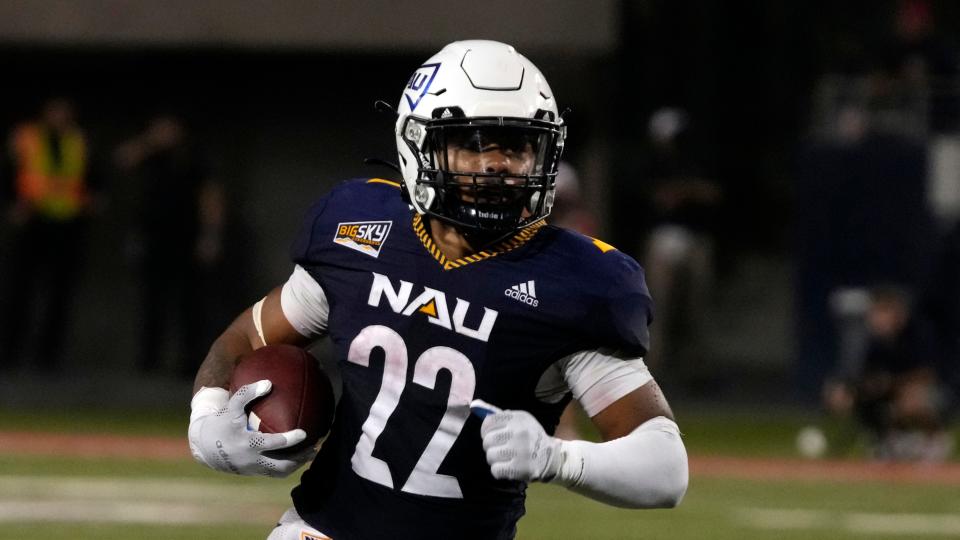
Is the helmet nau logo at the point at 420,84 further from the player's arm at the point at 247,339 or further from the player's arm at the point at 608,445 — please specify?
the player's arm at the point at 608,445

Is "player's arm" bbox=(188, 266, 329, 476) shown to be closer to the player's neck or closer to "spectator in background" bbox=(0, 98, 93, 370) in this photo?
the player's neck

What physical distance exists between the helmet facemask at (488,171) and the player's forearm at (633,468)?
0.48 metres

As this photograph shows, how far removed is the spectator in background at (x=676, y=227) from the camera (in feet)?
38.6

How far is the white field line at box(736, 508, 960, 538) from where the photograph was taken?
7191 mm

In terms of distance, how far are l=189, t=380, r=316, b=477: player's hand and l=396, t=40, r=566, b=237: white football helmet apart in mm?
504

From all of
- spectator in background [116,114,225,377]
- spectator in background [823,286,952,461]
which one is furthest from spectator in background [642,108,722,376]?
spectator in background [116,114,225,377]

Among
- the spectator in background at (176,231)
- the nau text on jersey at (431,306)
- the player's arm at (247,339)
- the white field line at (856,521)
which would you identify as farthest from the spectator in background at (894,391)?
the nau text on jersey at (431,306)

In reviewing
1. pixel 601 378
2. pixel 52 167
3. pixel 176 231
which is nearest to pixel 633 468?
pixel 601 378

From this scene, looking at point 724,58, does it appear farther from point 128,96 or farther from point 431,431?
point 431,431

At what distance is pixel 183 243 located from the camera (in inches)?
477

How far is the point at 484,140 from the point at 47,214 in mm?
8811

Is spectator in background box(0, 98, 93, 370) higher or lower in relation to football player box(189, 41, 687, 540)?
lower

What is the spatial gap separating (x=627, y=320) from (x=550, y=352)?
0.16m

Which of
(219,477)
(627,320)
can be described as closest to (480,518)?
(627,320)
